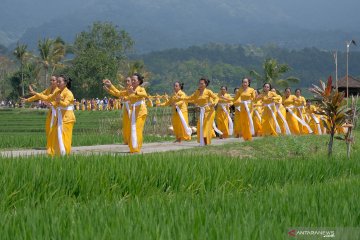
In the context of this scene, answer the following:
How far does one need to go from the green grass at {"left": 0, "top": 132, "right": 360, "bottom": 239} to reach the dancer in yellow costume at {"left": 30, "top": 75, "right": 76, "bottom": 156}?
4.76m

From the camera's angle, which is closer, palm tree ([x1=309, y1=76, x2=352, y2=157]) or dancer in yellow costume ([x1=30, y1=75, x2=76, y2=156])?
palm tree ([x1=309, y1=76, x2=352, y2=157])

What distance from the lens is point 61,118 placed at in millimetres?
13703

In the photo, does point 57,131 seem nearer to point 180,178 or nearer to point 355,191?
point 180,178

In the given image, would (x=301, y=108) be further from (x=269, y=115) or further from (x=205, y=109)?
(x=205, y=109)

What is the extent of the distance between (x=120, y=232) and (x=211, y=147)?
1090cm

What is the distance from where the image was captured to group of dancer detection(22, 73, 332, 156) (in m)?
13.7

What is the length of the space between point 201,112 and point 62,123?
16.0 feet

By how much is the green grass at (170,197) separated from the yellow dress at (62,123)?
475 centimetres

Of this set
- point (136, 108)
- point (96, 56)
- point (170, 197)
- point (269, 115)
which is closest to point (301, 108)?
point (269, 115)

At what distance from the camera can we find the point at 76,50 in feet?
233

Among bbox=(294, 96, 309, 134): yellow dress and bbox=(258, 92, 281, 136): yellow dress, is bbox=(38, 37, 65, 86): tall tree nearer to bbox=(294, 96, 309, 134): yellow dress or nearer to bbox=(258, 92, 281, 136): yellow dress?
bbox=(294, 96, 309, 134): yellow dress

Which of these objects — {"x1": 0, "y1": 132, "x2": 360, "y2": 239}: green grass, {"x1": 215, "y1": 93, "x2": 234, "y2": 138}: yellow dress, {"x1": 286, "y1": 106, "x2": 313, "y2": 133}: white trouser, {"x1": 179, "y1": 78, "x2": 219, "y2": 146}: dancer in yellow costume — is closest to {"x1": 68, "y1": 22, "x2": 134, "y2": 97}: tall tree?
{"x1": 286, "y1": 106, "x2": 313, "y2": 133}: white trouser

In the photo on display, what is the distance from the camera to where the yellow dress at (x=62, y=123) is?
13.5 metres

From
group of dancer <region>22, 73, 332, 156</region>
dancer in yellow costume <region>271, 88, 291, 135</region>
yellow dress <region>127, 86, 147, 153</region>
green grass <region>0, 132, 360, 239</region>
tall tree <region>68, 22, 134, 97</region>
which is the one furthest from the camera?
tall tree <region>68, 22, 134, 97</region>
